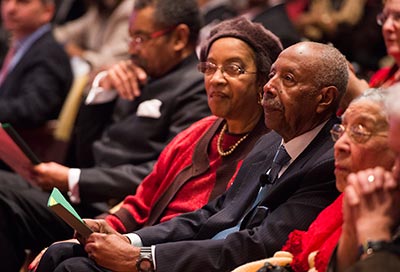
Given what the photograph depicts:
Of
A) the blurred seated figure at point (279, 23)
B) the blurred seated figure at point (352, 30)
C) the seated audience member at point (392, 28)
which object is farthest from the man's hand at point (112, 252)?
the blurred seated figure at point (352, 30)

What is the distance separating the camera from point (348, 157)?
2789 millimetres

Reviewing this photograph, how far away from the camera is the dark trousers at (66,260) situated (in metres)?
3.17

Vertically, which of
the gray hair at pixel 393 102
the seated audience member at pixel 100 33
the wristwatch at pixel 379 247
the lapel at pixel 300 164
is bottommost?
the seated audience member at pixel 100 33

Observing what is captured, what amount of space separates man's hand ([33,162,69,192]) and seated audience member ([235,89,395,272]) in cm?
153

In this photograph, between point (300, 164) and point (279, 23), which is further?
point (279, 23)

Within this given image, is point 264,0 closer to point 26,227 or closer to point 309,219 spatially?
point 26,227

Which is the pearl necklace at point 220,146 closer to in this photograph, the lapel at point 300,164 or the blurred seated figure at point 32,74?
the lapel at point 300,164

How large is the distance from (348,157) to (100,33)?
3688 mm

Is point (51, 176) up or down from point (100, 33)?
up

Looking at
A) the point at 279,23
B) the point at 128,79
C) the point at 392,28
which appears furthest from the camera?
the point at 279,23

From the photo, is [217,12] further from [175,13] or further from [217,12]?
[175,13]

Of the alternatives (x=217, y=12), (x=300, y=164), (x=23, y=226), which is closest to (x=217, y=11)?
(x=217, y=12)

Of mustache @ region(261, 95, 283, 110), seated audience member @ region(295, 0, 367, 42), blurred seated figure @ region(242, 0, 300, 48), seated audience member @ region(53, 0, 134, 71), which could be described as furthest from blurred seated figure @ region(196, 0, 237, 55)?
mustache @ region(261, 95, 283, 110)

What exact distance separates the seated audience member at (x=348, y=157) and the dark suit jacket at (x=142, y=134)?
4.51ft
